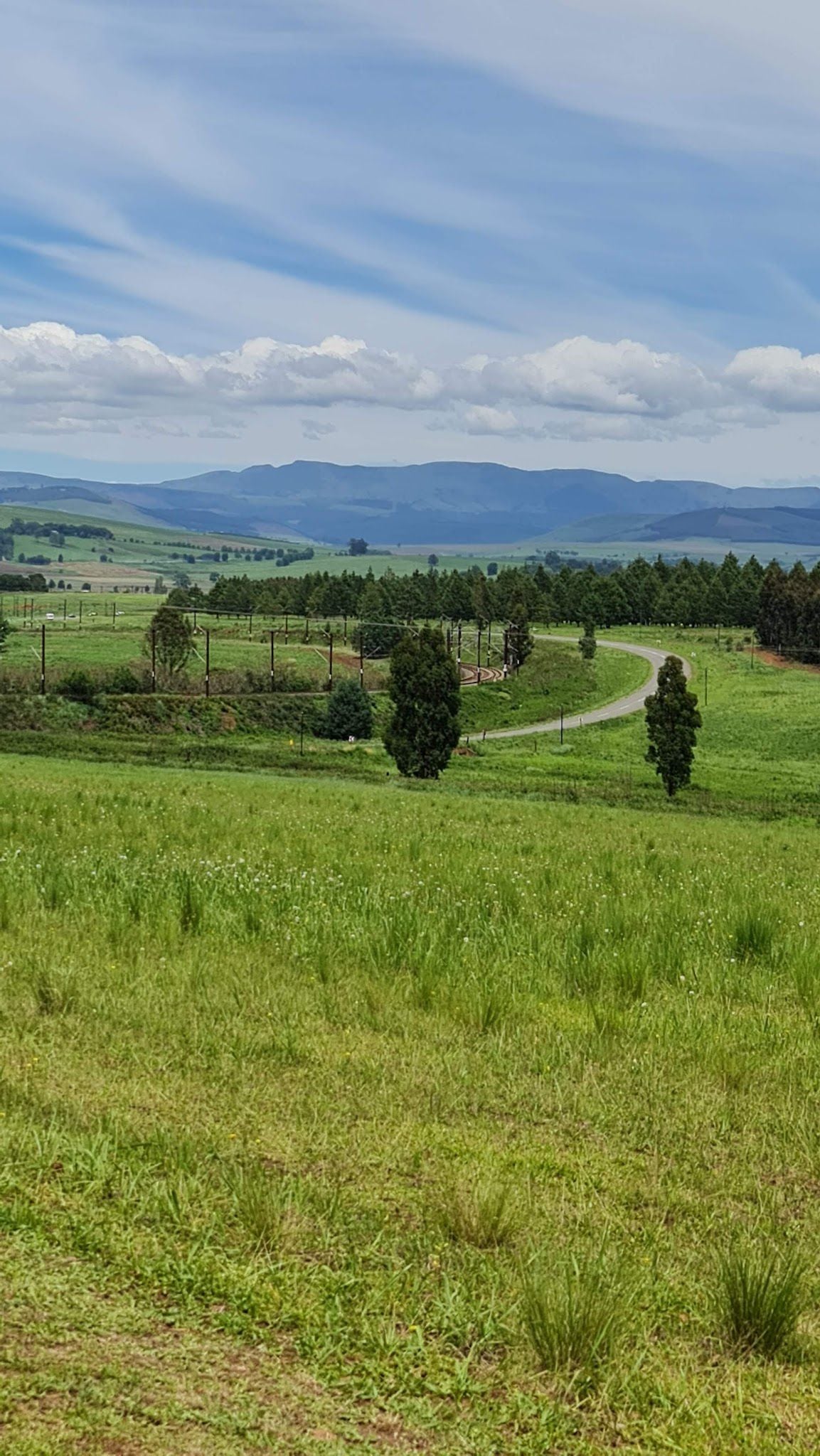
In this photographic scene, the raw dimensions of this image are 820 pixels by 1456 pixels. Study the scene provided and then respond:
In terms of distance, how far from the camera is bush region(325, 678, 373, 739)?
9900 centimetres

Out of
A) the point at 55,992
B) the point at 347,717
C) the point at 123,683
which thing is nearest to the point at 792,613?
the point at 347,717

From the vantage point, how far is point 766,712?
10638 centimetres

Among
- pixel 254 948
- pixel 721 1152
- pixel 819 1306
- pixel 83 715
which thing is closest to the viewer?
pixel 819 1306

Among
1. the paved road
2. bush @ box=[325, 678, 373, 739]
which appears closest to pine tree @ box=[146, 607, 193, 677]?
bush @ box=[325, 678, 373, 739]

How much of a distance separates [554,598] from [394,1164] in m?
185

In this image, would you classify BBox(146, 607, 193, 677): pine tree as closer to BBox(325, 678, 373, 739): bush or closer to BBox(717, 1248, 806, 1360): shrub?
BBox(325, 678, 373, 739): bush

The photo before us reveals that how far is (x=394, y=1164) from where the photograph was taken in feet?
20.3

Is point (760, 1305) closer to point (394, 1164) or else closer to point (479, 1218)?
point (479, 1218)

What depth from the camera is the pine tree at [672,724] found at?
6806cm

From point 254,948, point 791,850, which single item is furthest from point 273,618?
point 254,948

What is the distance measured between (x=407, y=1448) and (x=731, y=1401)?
4.14 ft

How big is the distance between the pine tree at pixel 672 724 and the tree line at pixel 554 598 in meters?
106

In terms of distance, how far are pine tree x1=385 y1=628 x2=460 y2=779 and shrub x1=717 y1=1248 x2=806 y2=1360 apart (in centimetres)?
5619

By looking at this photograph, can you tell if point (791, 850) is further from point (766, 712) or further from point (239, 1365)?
point (766, 712)
